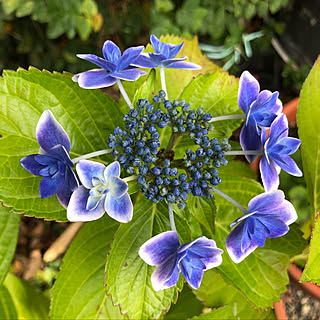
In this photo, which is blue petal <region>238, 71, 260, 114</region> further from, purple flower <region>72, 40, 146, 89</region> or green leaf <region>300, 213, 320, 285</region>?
green leaf <region>300, 213, 320, 285</region>

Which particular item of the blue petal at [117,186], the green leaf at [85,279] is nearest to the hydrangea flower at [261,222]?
the blue petal at [117,186]

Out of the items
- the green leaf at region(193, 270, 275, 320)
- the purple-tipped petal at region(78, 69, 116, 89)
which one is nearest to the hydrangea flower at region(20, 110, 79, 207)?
the purple-tipped petal at region(78, 69, 116, 89)

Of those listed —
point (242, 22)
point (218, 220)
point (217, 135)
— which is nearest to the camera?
point (217, 135)

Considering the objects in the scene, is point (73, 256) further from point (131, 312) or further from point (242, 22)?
point (242, 22)

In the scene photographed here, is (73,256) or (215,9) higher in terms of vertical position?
(215,9)

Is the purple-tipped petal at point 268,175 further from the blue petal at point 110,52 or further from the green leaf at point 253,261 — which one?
the blue petal at point 110,52

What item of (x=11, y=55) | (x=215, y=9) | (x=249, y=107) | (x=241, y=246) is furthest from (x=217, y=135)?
(x=11, y=55)
